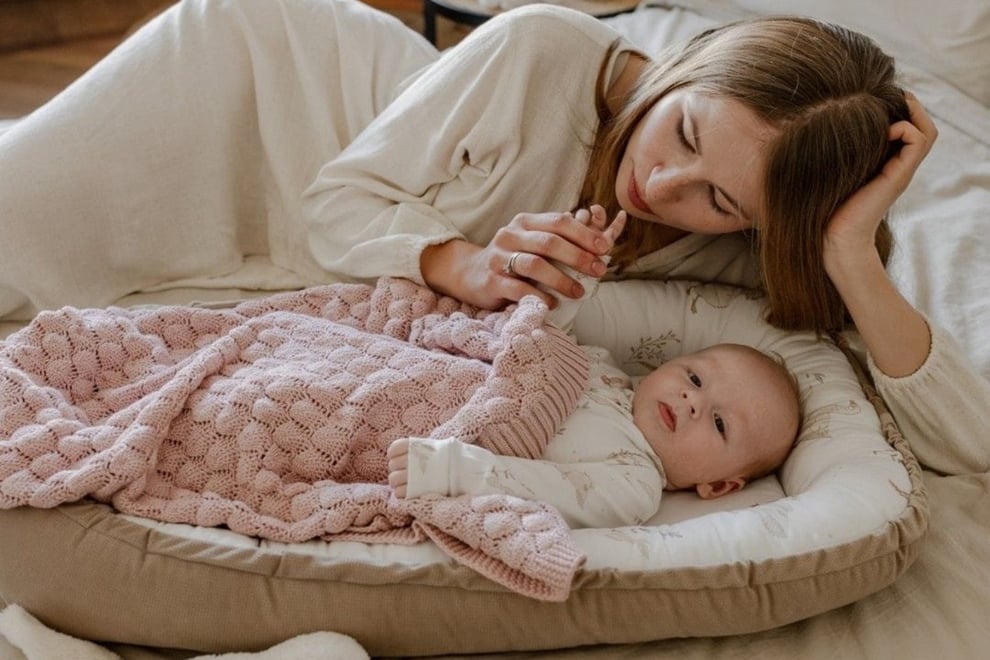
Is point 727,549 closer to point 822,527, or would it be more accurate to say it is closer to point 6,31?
point 822,527

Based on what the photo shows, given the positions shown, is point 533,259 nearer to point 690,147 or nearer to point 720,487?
point 690,147

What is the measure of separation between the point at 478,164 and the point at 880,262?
56cm

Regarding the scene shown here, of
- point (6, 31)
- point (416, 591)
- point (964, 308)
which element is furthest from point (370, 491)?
point (6, 31)

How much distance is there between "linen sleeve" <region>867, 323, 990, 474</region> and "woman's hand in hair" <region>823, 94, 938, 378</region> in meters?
0.02

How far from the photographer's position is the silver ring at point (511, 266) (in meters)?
1.21

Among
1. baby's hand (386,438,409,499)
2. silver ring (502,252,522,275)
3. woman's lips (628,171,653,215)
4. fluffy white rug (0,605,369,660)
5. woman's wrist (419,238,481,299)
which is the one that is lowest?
fluffy white rug (0,605,369,660)

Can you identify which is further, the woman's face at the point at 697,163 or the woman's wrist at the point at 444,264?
the woman's wrist at the point at 444,264

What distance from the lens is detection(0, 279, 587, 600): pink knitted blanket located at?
99 centimetres

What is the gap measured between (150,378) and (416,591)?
42cm

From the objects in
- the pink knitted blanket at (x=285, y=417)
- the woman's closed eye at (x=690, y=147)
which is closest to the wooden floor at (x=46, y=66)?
the pink knitted blanket at (x=285, y=417)

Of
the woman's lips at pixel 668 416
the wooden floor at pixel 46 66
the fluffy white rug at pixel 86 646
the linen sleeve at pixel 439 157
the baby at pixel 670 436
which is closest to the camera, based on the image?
the fluffy white rug at pixel 86 646

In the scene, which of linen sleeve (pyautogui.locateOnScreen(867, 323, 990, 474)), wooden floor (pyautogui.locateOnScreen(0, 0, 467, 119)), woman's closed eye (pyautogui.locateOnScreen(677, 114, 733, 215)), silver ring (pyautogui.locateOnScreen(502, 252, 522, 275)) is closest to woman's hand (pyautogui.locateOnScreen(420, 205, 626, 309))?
silver ring (pyautogui.locateOnScreen(502, 252, 522, 275))

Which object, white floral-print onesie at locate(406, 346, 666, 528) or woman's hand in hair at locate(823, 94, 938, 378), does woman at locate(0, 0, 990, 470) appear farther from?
white floral-print onesie at locate(406, 346, 666, 528)

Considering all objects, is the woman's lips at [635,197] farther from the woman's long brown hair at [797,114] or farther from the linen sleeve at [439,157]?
the linen sleeve at [439,157]
